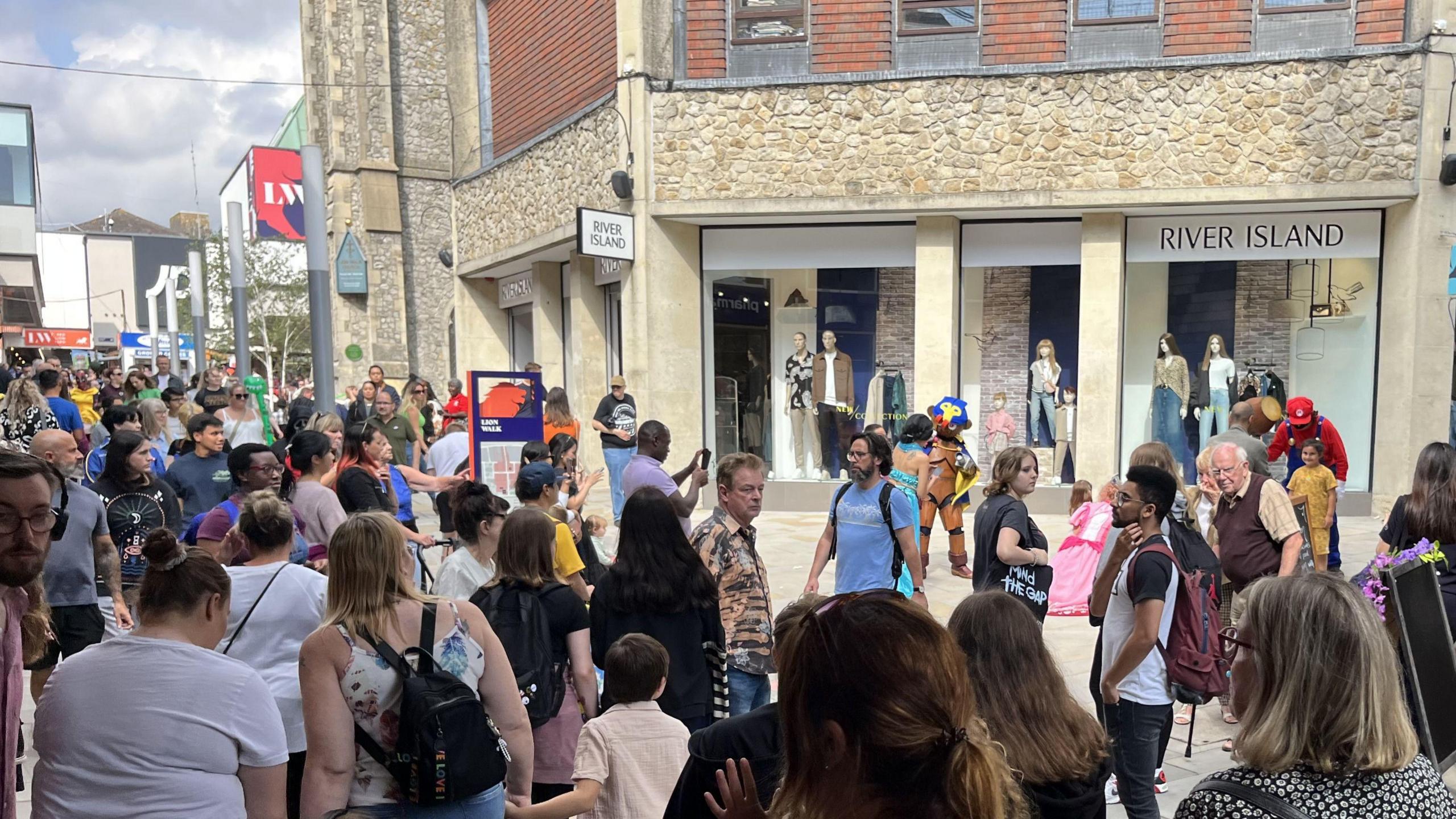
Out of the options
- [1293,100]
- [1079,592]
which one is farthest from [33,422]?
[1293,100]

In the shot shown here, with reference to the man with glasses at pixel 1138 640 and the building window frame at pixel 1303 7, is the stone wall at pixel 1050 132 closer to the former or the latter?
the building window frame at pixel 1303 7

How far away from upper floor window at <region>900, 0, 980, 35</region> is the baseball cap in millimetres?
10316

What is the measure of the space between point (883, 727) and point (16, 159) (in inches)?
1665

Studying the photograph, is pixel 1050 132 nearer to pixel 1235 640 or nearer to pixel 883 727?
pixel 1235 640

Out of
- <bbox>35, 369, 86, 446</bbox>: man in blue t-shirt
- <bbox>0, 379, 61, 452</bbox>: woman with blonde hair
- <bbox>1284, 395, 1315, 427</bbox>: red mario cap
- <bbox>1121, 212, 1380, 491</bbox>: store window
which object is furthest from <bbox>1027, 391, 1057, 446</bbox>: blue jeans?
<bbox>35, 369, 86, 446</bbox>: man in blue t-shirt

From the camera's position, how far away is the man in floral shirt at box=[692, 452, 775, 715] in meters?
4.52

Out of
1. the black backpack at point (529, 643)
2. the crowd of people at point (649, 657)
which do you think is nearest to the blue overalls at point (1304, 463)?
the crowd of people at point (649, 657)

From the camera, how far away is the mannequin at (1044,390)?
45.3 ft

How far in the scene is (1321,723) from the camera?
1.93 meters

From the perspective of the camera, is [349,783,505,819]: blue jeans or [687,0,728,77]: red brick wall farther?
[687,0,728,77]: red brick wall

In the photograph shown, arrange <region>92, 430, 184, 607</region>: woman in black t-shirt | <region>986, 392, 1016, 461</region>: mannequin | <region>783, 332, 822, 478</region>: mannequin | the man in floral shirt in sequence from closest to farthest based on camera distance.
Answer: the man in floral shirt < <region>92, 430, 184, 607</region>: woman in black t-shirt < <region>986, 392, 1016, 461</region>: mannequin < <region>783, 332, 822, 478</region>: mannequin

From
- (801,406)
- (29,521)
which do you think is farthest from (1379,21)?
(29,521)

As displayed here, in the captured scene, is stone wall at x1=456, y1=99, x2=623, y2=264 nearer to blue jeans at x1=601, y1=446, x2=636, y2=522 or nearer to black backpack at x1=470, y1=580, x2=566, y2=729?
blue jeans at x1=601, y1=446, x2=636, y2=522

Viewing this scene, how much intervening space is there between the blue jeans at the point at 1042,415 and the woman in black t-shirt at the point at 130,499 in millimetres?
11321
